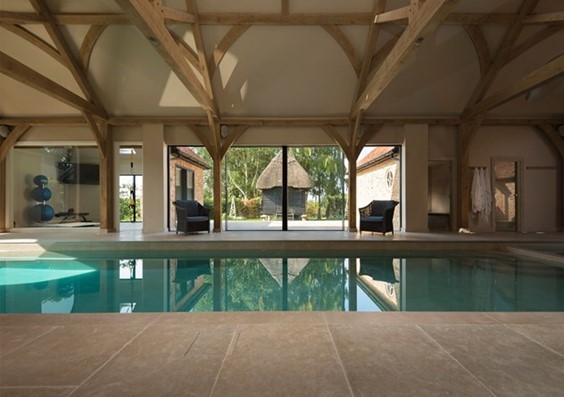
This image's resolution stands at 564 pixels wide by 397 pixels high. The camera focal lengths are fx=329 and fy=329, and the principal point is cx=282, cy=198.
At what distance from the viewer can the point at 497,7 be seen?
260 inches

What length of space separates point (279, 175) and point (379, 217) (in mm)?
3374

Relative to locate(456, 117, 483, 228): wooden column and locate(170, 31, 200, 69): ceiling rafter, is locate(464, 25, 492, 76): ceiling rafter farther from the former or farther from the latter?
locate(170, 31, 200, 69): ceiling rafter

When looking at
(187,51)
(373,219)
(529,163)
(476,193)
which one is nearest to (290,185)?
(373,219)

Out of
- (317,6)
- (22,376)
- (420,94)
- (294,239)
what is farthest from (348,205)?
(22,376)

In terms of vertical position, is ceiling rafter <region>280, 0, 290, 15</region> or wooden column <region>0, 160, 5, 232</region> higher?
ceiling rafter <region>280, 0, 290, 15</region>

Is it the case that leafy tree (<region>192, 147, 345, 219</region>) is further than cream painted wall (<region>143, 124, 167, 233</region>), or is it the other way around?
leafy tree (<region>192, 147, 345, 219</region>)

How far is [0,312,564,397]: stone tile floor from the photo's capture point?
158 cm

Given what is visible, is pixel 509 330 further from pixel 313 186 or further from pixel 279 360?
pixel 313 186

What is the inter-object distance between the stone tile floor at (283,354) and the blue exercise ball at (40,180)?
926cm

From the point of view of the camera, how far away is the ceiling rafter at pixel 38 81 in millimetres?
5578

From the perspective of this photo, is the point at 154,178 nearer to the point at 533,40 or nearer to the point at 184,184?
the point at 184,184

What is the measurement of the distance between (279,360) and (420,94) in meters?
8.21

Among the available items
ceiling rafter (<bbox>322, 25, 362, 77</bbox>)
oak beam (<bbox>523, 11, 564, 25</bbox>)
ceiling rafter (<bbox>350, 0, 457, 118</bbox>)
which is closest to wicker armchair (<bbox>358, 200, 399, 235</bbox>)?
ceiling rafter (<bbox>350, 0, 457, 118</bbox>)

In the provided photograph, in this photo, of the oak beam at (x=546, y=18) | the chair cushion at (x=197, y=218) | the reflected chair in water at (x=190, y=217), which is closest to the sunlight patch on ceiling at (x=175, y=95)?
the reflected chair in water at (x=190, y=217)
